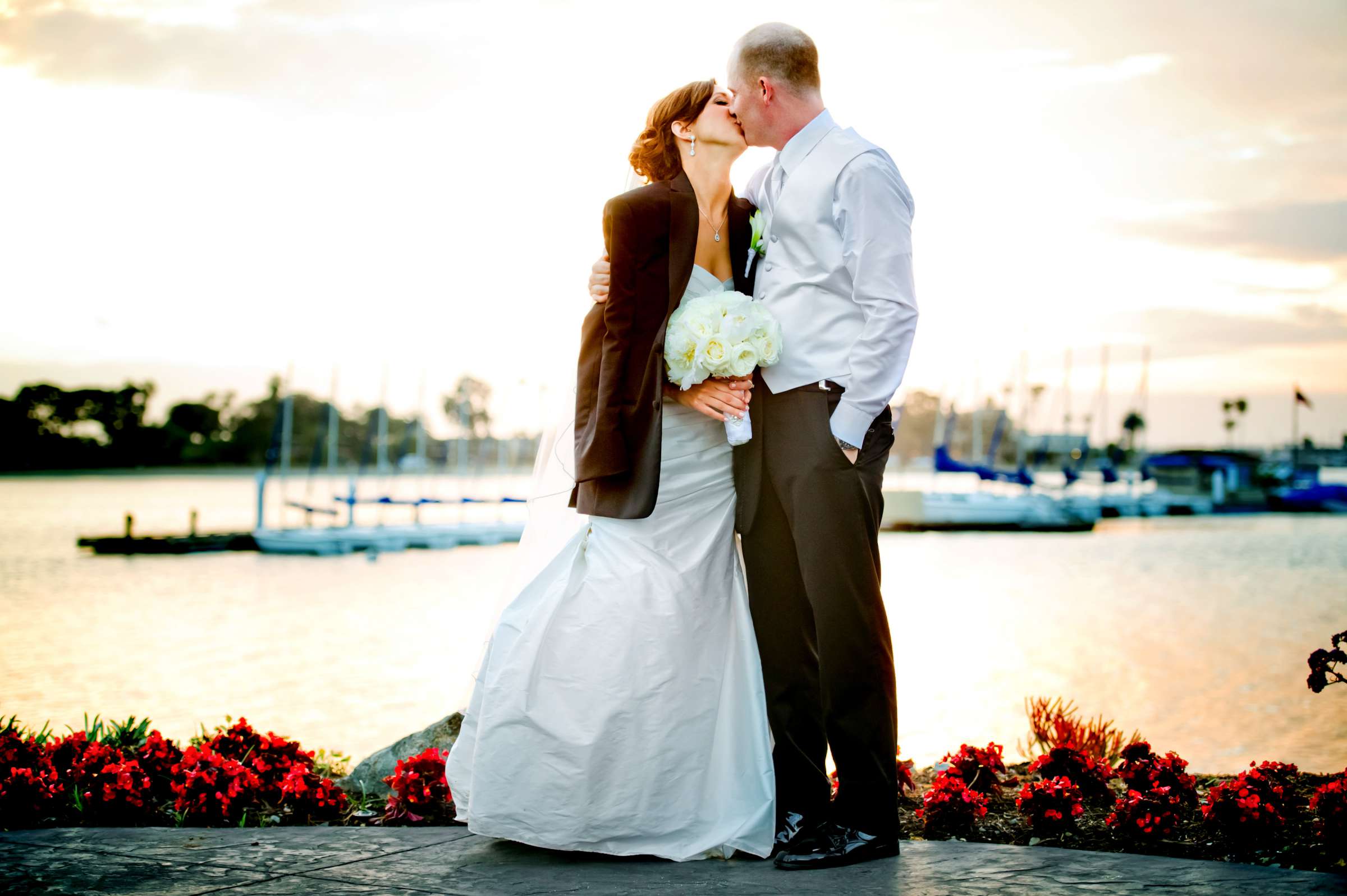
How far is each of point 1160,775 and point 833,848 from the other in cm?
125

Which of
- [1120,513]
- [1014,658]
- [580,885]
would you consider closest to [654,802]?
[580,885]


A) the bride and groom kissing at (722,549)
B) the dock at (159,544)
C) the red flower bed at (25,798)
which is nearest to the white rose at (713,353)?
the bride and groom kissing at (722,549)

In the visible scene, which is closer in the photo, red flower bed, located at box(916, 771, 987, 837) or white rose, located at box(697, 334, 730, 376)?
white rose, located at box(697, 334, 730, 376)

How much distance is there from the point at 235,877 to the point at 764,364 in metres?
2.01

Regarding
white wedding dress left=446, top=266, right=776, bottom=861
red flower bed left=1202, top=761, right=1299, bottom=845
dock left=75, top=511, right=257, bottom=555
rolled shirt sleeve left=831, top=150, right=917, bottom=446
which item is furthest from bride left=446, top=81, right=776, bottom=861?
dock left=75, top=511, right=257, bottom=555

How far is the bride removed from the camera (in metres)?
3.25

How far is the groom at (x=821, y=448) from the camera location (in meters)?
3.24

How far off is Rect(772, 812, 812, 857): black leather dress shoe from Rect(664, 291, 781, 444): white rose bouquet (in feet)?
3.78

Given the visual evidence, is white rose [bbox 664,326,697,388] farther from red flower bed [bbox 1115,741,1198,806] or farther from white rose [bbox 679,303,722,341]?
red flower bed [bbox 1115,741,1198,806]

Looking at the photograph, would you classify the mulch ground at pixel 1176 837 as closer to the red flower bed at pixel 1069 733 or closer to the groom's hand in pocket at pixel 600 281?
the red flower bed at pixel 1069 733

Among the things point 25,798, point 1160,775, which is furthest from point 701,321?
point 25,798

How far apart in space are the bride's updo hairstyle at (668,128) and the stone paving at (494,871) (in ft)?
6.82

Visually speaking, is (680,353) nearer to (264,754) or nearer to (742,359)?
(742,359)

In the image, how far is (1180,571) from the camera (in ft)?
121
